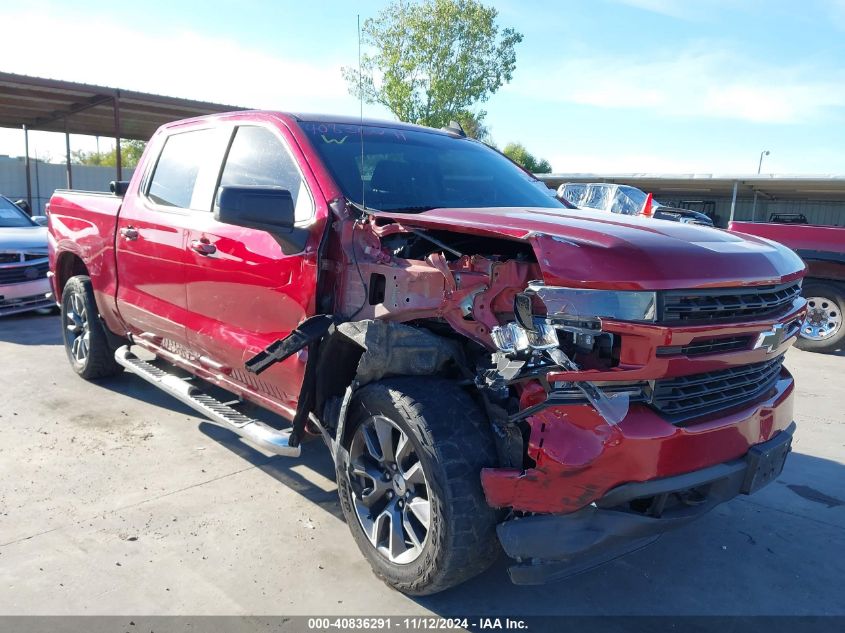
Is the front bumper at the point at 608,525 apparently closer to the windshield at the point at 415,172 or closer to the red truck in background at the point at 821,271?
the windshield at the point at 415,172

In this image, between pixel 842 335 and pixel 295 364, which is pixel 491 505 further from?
pixel 842 335

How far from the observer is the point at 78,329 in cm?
588

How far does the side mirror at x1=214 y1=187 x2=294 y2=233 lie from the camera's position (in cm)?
299

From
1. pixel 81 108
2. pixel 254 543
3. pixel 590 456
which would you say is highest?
pixel 81 108

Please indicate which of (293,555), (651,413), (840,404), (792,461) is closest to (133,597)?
(293,555)

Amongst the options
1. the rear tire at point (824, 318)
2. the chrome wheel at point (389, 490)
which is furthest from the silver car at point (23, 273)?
the rear tire at point (824, 318)

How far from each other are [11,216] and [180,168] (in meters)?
7.07

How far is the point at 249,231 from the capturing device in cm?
362

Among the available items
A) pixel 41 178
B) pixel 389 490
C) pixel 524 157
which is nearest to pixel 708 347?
pixel 389 490

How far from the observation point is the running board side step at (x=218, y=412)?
3.38 meters

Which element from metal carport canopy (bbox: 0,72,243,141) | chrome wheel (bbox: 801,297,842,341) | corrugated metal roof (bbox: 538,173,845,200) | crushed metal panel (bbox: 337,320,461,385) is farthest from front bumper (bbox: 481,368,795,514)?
corrugated metal roof (bbox: 538,173,845,200)

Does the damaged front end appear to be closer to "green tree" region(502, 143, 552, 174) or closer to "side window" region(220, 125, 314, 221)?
"side window" region(220, 125, 314, 221)

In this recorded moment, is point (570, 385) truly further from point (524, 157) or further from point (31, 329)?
point (524, 157)

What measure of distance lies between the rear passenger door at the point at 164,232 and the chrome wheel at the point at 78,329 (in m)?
0.78
